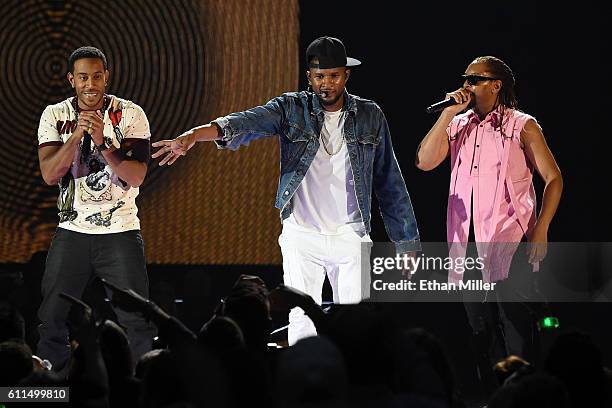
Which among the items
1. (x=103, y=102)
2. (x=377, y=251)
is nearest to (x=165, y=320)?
(x=103, y=102)

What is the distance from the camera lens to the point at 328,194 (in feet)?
16.8

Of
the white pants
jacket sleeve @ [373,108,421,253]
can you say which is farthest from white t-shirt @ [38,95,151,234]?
jacket sleeve @ [373,108,421,253]

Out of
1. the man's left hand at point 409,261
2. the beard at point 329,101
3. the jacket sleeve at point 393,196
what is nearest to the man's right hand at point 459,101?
the jacket sleeve at point 393,196

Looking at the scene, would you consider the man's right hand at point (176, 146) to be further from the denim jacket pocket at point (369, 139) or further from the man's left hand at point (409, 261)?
the man's left hand at point (409, 261)

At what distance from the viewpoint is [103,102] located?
4.96 m

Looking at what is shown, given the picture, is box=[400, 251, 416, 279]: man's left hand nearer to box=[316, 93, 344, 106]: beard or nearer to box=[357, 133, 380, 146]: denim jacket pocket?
box=[357, 133, 380, 146]: denim jacket pocket

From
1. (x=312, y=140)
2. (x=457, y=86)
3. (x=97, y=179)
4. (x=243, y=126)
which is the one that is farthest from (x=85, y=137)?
(x=457, y=86)

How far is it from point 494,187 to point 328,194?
858mm

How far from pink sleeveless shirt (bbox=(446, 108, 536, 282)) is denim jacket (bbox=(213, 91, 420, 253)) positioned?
35cm

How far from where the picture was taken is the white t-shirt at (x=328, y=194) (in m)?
5.10

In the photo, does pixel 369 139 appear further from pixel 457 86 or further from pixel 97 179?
pixel 457 86

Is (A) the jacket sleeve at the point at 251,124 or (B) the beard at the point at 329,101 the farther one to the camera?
(B) the beard at the point at 329,101

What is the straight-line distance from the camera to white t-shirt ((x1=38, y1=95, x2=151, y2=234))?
4.82m

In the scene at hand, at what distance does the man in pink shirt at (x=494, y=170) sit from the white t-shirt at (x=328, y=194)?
0.61m
